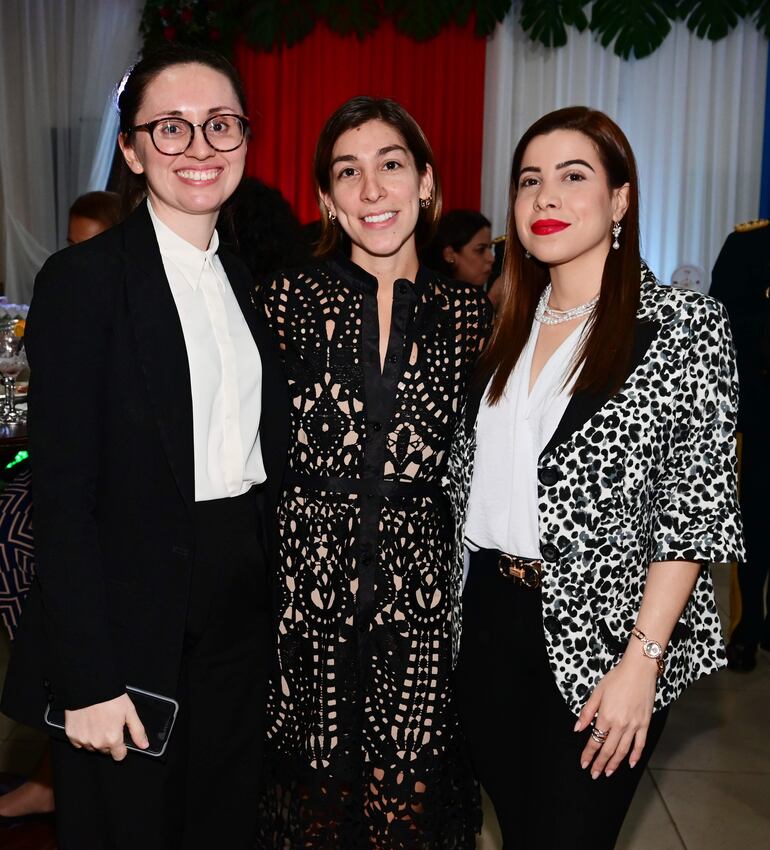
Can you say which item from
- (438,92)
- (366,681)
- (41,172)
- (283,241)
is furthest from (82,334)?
(438,92)

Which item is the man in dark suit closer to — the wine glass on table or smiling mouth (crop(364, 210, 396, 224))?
smiling mouth (crop(364, 210, 396, 224))

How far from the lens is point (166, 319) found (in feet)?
5.19

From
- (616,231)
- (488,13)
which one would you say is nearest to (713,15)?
(488,13)

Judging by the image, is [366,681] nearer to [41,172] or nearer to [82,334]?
[82,334]

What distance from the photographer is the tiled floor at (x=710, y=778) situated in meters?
2.70

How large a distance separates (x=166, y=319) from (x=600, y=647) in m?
0.92

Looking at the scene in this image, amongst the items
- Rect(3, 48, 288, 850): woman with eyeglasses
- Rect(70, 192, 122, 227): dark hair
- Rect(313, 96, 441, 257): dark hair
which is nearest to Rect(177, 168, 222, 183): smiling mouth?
Rect(3, 48, 288, 850): woman with eyeglasses

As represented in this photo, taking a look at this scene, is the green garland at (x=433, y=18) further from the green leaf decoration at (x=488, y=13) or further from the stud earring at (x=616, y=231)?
the stud earring at (x=616, y=231)

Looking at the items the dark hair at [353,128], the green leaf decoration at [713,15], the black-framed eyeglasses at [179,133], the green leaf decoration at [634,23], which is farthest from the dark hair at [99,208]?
the green leaf decoration at [713,15]

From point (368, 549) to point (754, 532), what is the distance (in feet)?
8.01

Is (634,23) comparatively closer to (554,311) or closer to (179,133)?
(554,311)

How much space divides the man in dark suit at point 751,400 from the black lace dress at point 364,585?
2.08 meters

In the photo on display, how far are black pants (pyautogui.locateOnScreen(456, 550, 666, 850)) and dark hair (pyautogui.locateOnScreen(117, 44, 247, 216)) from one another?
995 mm

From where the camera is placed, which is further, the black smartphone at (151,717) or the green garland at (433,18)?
the green garland at (433,18)
